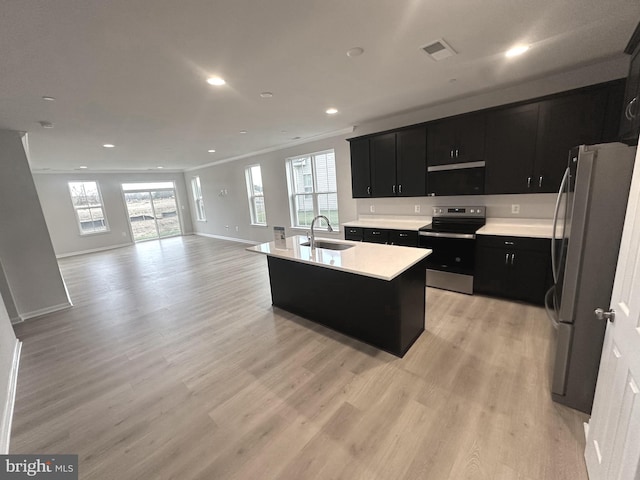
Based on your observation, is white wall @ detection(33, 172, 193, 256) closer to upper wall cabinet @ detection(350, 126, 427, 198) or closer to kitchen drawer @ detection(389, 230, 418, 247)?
upper wall cabinet @ detection(350, 126, 427, 198)

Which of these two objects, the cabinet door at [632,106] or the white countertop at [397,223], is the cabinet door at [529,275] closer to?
the white countertop at [397,223]

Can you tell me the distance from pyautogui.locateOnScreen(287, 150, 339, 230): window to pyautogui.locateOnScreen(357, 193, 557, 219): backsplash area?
1129mm

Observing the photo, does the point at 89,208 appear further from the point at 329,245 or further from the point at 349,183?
the point at 329,245

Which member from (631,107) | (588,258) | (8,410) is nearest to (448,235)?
(588,258)

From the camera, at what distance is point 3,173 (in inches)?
136

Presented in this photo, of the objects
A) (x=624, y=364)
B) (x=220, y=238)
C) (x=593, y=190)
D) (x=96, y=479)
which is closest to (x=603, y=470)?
(x=624, y=364)

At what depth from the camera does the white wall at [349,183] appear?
9.58ft

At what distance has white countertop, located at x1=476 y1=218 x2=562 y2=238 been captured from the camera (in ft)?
9.77

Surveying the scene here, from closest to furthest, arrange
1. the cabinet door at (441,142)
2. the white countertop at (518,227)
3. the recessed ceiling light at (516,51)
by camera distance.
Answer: the recessed ceiling light at (516,51), the white countertop at (518,227), the cabinet door at (441,142)

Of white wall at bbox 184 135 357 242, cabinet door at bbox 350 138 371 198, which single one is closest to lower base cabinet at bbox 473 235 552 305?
cabinet door at bbox 350 138 371 198

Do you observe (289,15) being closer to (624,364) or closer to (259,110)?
(259,110)

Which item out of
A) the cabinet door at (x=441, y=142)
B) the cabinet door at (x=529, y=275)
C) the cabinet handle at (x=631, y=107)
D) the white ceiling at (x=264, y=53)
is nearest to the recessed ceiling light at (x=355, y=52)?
the white ceiling at (x=264, y=53)

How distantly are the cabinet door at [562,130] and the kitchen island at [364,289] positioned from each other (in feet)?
6.05

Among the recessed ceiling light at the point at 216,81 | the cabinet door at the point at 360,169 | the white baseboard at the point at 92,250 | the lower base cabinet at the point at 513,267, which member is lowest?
the white baseboard at the point at 92,250
